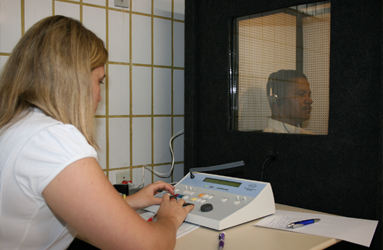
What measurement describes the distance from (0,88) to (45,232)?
0.32m

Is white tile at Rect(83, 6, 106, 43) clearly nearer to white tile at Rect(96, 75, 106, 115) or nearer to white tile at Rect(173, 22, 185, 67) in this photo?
white tile at Rect(96, 75, 106, 115)

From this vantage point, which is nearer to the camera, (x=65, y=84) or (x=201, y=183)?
(x=65, y=84)

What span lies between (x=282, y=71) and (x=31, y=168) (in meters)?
0.83

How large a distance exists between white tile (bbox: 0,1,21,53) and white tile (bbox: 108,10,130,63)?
1.09 ft

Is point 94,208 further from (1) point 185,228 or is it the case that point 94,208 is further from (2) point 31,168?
(1) point 185,228

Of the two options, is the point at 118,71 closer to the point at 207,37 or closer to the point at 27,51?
the point at 207,37

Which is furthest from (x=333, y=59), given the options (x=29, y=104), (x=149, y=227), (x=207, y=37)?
(x=29, y=104)

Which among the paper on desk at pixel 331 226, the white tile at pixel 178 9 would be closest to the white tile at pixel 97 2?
the white tile at pixel 178 9

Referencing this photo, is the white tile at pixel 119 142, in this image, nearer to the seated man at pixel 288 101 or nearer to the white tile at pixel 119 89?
the white tile at pixel 119 89

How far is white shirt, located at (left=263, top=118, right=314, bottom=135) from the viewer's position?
102 cm

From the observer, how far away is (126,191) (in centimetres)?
111

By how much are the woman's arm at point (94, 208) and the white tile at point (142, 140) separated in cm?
81

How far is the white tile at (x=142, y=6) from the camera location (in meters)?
1.33

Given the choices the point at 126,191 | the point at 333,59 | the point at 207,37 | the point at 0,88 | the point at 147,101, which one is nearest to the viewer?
the point at 0,88
